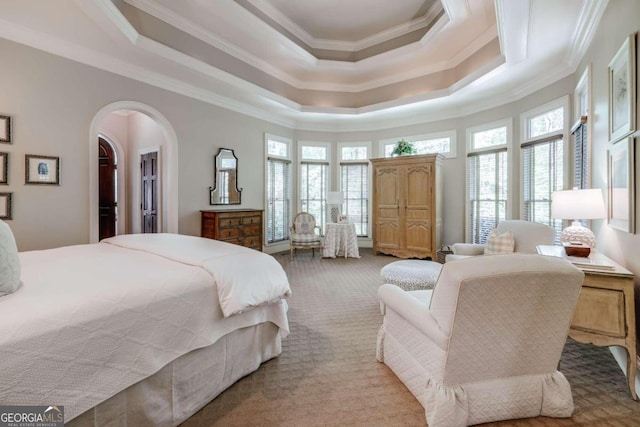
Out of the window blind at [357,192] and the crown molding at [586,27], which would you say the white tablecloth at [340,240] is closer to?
the window blind at [357,192]

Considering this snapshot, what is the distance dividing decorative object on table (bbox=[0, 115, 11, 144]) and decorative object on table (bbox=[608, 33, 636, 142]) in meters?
5.55

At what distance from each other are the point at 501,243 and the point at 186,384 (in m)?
3.56

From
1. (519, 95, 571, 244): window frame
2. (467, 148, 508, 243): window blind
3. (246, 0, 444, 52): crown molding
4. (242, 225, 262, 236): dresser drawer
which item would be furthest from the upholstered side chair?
(519, 95, 571, 244): window frame

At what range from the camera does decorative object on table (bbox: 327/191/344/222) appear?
6660 millimetres

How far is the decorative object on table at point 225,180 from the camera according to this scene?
212 inches

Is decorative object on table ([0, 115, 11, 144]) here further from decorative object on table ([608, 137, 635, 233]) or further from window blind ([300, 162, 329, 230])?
decorative object on table ([608, 137, 635, 233])

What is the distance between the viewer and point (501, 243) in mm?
3600

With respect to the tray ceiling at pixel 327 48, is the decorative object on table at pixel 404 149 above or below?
below

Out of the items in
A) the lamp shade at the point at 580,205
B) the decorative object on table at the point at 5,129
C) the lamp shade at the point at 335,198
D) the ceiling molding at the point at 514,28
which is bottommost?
the lamp shade at the point at 580,205

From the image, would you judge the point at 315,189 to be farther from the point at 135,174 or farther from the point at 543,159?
the point at 543,159

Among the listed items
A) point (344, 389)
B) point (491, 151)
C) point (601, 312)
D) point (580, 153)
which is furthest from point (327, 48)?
point (344, 389)

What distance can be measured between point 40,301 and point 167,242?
1.33m

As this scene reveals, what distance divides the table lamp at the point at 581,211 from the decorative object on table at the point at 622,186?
0.10 meters

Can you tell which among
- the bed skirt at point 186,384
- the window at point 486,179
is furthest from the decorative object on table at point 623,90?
the bed skirt at point 186,384
